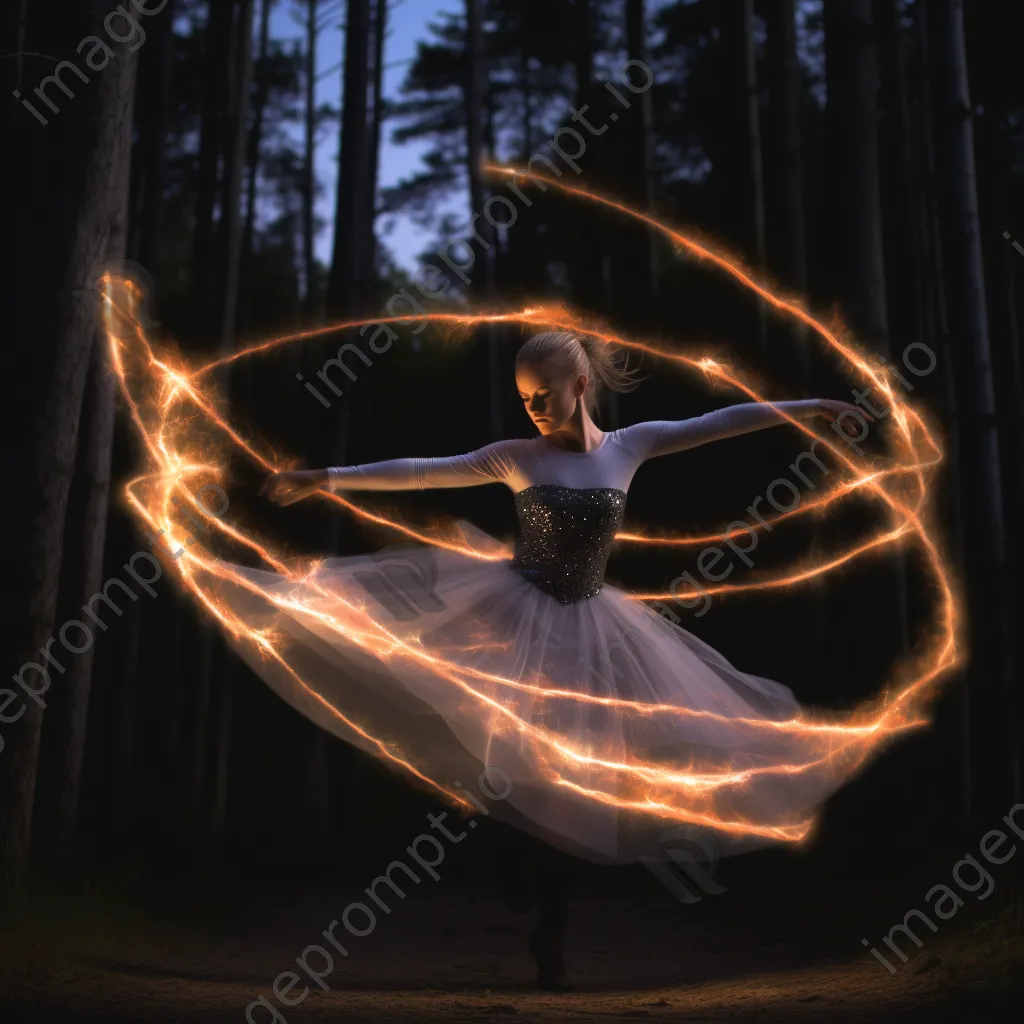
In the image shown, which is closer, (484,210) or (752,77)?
(752,77)

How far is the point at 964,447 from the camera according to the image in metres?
5.90

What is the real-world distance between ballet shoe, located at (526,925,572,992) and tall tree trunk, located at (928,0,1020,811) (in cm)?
255

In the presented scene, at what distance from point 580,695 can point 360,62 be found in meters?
7.08

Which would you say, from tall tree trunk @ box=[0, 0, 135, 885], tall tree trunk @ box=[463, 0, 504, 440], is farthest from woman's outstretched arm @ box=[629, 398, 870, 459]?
tall tree trunk @ box=[463, 0, 504, 440]

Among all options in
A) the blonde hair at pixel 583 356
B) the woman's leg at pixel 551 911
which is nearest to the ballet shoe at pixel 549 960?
the woman's leg at pixel 551 911

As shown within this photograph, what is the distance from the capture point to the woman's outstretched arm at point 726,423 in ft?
15.7

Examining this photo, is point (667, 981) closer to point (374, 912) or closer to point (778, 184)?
point (374, 912)

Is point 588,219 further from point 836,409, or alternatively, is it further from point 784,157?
point 836,409

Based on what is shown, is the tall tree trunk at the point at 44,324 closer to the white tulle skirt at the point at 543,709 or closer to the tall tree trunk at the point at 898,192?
the white tulle skirt at the point at 543,709

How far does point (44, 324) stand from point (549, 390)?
2.48m

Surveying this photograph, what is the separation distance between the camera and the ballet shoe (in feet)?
15.6

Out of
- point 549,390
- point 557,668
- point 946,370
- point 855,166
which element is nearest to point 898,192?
point 855,166

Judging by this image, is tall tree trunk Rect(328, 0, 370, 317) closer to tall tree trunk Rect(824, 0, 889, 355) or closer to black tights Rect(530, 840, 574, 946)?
tall tree trunk Rect(824, 0, 889, 355)

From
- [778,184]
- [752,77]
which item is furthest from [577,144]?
[778,184]
